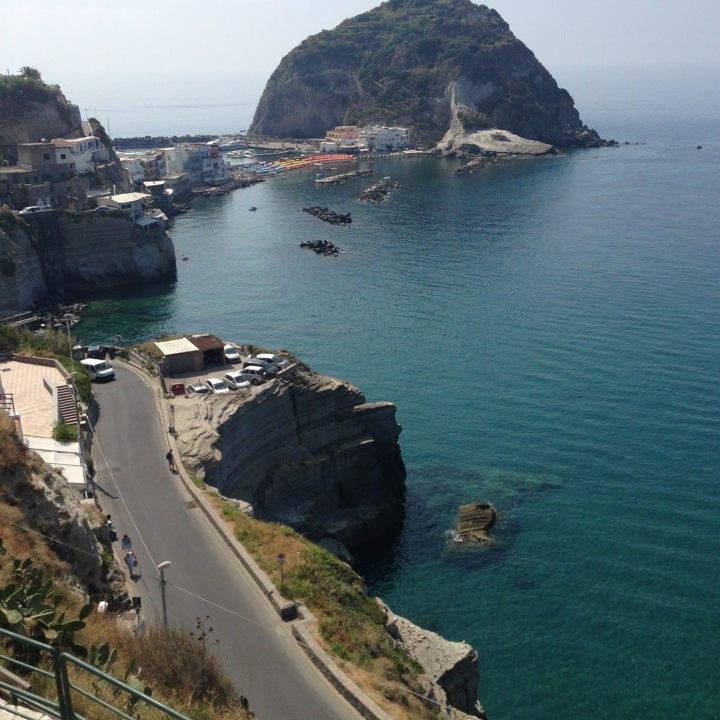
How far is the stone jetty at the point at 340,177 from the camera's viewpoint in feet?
525

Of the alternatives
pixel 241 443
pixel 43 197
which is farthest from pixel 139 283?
pixel 241 443

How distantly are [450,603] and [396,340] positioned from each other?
35424 mm

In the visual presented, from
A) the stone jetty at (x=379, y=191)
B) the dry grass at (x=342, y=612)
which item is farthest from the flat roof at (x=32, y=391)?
the stone jetty at (x=379, y=191)

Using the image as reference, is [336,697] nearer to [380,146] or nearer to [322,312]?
[322,312]

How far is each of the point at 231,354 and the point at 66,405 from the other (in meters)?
12.7

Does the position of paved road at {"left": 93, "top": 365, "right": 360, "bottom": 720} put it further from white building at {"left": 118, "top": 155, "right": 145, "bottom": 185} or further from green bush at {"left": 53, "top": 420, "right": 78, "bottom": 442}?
white building at {"left": 118, "top": 155, "right": 145, "bottom": 185}

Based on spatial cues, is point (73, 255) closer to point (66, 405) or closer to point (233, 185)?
point (66, 405)

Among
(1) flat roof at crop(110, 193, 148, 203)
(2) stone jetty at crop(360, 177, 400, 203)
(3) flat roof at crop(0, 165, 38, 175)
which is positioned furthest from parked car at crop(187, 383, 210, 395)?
(2) stone jetty at crop(360, 177, 400, 203)

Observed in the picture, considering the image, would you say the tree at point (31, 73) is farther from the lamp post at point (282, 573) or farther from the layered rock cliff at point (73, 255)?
the lamp post at point (282, 573)

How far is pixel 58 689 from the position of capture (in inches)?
381

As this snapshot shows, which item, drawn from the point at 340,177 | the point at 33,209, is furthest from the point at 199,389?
the point at 340,177

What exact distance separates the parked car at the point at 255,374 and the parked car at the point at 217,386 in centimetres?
145

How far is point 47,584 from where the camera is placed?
1686 cm

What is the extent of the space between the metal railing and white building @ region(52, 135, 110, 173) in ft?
297
